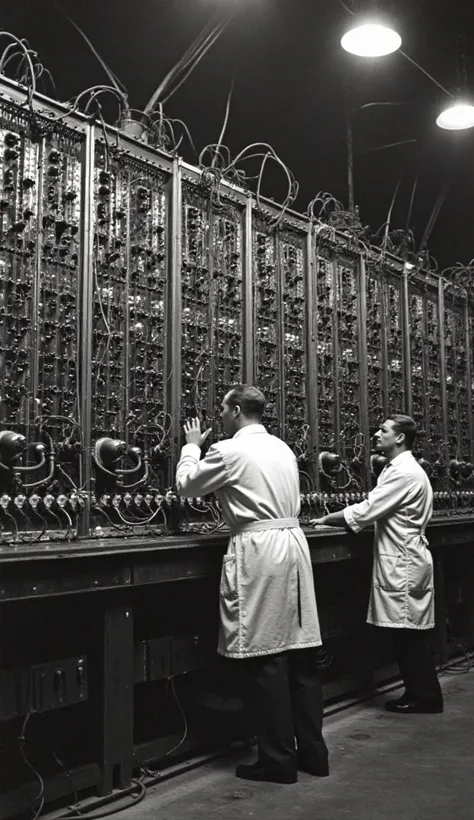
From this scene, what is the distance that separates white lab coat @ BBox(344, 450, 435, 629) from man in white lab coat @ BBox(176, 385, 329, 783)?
46.9 inches

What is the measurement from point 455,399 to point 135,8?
4.59 meters

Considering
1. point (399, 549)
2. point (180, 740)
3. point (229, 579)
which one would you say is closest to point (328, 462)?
point (399, 549)

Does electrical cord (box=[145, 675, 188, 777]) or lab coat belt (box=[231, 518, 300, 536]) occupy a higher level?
lab coat belt (box=[231, 518, 300, 536])

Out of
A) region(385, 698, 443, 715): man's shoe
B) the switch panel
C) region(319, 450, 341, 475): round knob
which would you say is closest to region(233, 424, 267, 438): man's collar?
the switch panel

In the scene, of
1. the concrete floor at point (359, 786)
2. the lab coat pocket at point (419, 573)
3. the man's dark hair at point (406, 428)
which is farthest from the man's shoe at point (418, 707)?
the man's dark hair at point (406, 428)

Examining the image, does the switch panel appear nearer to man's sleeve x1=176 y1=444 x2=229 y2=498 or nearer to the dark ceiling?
man's sleeve x1=176 y1=444 x2=229 y2=498

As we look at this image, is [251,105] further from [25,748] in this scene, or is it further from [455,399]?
[25,748]

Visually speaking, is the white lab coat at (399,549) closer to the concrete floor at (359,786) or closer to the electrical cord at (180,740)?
the concrete floor at (359,786)

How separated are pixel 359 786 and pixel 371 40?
16.2 feet

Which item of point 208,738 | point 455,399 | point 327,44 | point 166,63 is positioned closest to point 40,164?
point 166,63

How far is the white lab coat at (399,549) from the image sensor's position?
207 inches

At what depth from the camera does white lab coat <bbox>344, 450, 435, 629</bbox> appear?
5250 millimetres

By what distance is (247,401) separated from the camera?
14.2ft

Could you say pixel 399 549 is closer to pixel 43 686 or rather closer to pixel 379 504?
pixel 379 504
